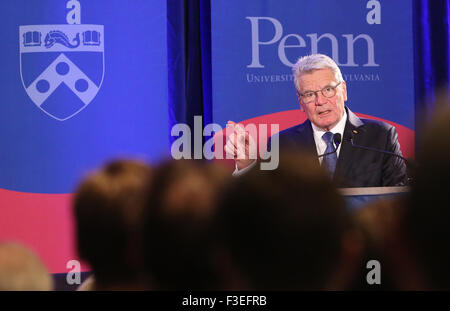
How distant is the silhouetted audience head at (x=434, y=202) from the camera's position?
0.43 metres

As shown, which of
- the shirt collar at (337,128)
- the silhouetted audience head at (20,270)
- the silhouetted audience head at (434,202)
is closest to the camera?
the silhouetted audience head at (434,202)

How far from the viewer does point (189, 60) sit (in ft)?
11.8

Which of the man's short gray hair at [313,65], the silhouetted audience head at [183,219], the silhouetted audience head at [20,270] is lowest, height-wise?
the silhouetted audience head at [20,270]

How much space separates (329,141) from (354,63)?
71 cm

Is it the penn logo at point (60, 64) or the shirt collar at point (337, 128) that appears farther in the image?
the penn logo at point (60, 64)

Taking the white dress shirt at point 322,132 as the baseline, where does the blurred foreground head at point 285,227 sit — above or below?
below

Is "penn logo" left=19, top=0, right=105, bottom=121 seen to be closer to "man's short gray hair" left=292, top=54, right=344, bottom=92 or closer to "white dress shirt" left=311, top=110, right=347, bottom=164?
"man's short gray hair" left=292, top=54, right=344, bottom=92

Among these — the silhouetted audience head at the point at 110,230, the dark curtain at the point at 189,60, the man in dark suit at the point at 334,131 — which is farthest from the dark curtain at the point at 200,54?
the silhouetted audience head at the point at 110,230

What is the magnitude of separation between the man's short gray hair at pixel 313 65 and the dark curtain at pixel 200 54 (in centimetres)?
62

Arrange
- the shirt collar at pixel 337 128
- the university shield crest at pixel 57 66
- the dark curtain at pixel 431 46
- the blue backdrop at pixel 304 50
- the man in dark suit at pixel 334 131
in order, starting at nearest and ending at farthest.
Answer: the man in dark suit at pixel 334 131, the shirt collar at pixel 337 128, the university shield crest at pixel 57 66, the blue backdrop at pixel 304 50, the dark curtain at pixel 431 46

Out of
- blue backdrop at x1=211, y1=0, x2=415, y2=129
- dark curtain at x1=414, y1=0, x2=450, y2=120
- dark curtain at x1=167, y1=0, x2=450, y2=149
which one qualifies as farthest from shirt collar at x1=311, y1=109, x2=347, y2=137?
dark curtain at x1=414, y1=0, x2=450, y2=120

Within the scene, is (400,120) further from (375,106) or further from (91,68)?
(91,68)

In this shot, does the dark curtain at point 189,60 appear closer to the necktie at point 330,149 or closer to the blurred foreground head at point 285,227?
the necktie at point 330,149

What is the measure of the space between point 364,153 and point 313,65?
69cm
